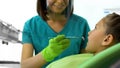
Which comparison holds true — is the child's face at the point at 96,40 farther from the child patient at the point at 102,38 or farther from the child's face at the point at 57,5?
the child's face at the point at 57,5

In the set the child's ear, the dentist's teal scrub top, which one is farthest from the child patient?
the dentist's teal scrub top

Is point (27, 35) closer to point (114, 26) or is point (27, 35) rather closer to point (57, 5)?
point (57, 5)

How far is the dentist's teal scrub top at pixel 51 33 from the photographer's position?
4.01ft

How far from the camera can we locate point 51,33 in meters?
1.26

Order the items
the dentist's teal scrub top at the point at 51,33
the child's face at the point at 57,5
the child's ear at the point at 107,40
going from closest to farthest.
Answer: the child's ear at the point at 107,40
the child's face at the point at 57,5
the dentist's teal scrub top at the point at 51,33

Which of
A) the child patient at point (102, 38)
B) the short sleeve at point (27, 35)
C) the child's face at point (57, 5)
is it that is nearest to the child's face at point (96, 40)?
the child patient at point (102, 38)

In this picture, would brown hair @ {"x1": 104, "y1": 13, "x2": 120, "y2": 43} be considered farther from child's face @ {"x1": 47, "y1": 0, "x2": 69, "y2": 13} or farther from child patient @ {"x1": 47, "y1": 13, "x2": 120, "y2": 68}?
child's face @ {"x1": 47, "y1": 0, "x2": 69, "y2": 13}

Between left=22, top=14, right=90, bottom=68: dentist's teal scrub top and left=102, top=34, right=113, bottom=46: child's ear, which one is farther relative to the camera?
left=22, top=14, right=90, bottom=68: dentist's teal scrub top

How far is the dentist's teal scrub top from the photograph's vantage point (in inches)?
48.1

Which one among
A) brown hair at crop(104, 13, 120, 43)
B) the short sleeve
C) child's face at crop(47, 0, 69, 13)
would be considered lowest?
the short sleeve

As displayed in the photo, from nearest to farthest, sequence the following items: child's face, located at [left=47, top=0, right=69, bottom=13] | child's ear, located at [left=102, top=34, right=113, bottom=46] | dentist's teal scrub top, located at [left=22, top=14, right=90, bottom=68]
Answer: child's ear, located at [left=102, top=34, right=113, bottom=46] < child's face, located at [left=47, top=0, right=69, bottom=13] < dentist's teal scrub top, located at [left=22, top=14, right=90, bottom=68]

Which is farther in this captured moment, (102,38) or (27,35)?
(27,35)

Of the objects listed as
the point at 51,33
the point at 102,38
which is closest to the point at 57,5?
the point at 51,33

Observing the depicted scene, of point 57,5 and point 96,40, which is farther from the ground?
point 57,5
